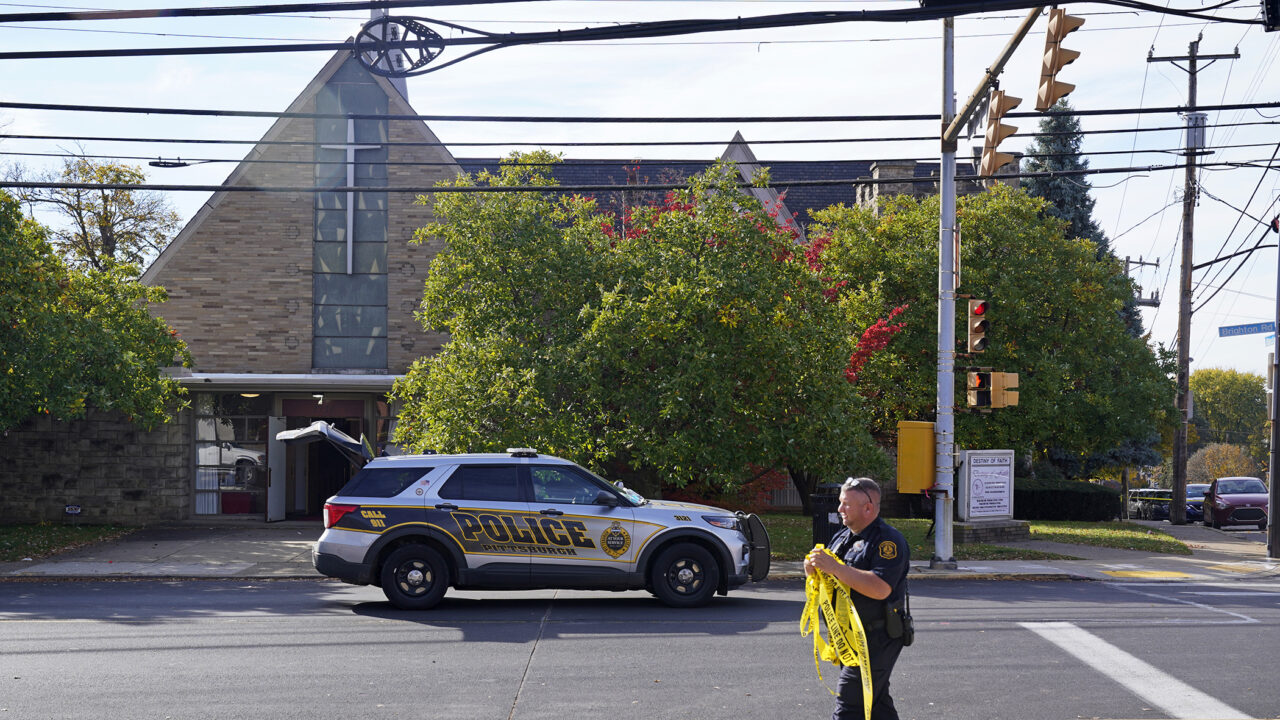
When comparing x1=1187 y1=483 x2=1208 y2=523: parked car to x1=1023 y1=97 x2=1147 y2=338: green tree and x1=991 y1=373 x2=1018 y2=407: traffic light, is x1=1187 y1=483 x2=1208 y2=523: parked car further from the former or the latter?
x1=991 y1=373 x2=1018 y2=407: traffic light

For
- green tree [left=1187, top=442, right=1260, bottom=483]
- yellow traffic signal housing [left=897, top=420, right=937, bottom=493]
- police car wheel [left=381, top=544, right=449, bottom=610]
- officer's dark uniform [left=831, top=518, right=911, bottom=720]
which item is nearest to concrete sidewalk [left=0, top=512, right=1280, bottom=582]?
yellow traffic signal housing [left=897, top=420, right=937, bottom=493]

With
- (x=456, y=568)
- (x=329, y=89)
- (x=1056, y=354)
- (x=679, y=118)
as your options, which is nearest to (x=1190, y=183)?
(x=1056, y=354)

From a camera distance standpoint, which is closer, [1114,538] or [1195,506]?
[1114,538]

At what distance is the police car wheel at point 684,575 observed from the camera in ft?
39.2

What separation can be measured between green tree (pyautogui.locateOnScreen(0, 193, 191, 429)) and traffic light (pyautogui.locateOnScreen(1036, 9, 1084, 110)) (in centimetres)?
1524

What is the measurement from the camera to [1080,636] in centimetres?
1036

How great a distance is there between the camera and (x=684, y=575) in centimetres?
1200

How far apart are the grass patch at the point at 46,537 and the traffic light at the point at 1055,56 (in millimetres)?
16338

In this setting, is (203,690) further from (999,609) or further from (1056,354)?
(1056,354)

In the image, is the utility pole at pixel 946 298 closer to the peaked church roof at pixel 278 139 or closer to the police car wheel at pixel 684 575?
the police car wheel at pixel 684 575

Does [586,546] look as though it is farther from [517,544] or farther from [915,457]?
[915,457]

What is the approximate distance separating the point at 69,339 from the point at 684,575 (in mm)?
11709

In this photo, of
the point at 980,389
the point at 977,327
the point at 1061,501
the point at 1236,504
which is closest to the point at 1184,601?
the point at 980,389

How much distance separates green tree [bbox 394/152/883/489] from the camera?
16453mm
